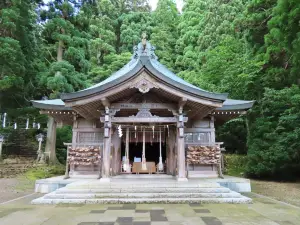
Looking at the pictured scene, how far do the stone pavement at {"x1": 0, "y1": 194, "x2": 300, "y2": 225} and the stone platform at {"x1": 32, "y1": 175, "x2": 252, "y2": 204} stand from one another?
37cm

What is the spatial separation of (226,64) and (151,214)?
1337 centimetres

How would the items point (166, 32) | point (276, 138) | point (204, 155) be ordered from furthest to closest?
point (166, 32)
point (276, 138)
point (204, 155)

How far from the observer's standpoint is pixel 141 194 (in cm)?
749

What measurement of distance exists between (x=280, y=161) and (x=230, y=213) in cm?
886

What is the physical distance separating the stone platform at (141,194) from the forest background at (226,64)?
6.70 m

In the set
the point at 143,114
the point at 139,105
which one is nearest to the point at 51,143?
the point at 139,105

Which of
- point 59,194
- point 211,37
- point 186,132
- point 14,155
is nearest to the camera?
point 59,194

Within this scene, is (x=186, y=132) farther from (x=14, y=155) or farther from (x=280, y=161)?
(x=14, y=155)

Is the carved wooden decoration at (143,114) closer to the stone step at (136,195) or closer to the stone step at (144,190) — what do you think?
the stone step at (144,190)

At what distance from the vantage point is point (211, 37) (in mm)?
22703

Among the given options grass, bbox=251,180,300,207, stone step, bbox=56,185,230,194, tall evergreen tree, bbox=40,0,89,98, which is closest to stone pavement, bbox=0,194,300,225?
stone step, bbox=56,185,230,194

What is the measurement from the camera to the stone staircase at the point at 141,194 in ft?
23.7

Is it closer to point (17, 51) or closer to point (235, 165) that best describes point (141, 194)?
point (235, 165)

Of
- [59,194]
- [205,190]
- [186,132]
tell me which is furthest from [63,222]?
[186,132]
